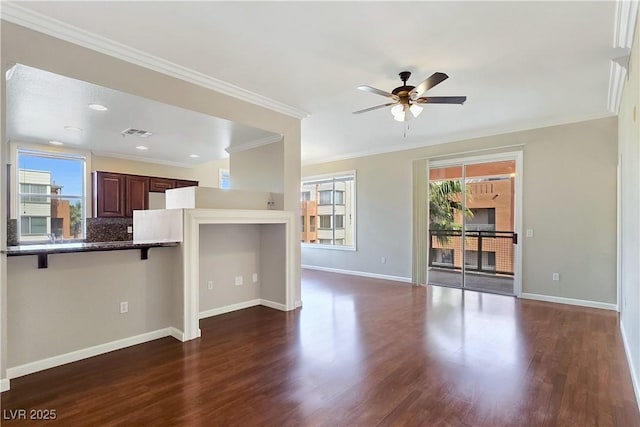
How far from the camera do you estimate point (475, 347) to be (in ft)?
10.7

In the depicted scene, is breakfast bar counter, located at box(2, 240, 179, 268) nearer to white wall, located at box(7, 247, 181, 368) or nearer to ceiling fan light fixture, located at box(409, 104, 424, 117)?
white wall, located at box(7, 247, 181, 368)

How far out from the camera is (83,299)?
3.03 metres

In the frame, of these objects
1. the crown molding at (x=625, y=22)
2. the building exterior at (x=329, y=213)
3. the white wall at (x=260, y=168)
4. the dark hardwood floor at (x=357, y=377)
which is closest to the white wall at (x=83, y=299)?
the dark hardwood floor at (x=357, y=377)

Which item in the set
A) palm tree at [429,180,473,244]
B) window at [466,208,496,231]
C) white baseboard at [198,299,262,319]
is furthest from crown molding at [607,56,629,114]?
white baseboard at [198,299,262,319]

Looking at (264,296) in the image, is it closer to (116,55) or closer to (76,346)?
(76,346)

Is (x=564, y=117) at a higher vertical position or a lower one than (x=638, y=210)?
higher

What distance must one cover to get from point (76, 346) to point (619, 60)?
5734 mm

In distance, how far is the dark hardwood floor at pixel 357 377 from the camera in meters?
2.15

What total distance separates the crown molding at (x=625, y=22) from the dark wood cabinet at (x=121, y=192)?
22.4ft

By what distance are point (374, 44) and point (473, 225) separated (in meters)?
4.16

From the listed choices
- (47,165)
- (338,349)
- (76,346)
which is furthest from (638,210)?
(47,165)

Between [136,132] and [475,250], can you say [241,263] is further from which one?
[475,250]

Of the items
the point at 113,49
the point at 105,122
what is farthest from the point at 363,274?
the point at 113,49

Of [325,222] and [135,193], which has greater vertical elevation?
[135,193]
